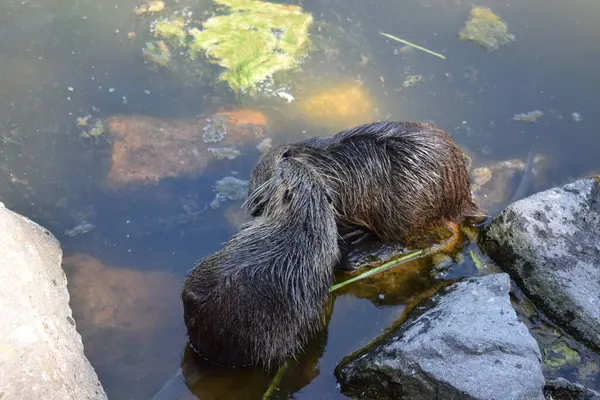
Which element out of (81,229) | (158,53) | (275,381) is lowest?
(275,381)

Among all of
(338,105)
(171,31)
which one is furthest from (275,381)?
(171,31)

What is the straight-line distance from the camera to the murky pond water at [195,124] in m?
3.74

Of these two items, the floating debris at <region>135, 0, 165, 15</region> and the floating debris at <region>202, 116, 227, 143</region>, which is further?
the floating debris at <region>135, 0, 165, 15</region>

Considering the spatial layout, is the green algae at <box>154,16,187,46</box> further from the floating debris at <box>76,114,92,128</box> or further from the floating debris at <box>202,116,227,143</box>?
the floating debris at <box>76,114,92,128</box>

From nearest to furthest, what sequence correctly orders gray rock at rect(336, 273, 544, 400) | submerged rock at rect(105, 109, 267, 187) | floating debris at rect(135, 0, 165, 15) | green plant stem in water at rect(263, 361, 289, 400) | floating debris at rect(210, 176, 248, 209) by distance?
gray rock at rect(336, 273, 544, 400)
green plant stem in water at rect(263, 361, 289, 400)
floating debris at rect(210, 176, 248, 209)
submerged rock at rect(105, 109, 267, 187)
floating debris at rect(135, 0, 165, 15)

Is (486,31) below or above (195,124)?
above

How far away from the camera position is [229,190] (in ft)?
14.4

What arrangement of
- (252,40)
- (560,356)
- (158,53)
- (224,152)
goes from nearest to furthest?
1. (560,356)
2. (224,152)
3. (158,53)
4. (252,40)

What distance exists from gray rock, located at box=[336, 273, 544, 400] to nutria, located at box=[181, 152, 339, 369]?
0.42 metres

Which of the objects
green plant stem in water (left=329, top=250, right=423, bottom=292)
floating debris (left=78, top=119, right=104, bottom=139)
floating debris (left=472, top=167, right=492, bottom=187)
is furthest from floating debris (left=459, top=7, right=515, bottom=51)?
floating debris (left=78, top=119, right=104, bottom=139)

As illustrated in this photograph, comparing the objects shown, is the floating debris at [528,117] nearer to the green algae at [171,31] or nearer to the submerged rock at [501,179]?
the submerged rock at [501,179]

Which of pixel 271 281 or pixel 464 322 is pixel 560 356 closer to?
pixel 464 322

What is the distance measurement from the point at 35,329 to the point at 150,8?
124 inches

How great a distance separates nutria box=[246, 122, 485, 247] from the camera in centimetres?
393
